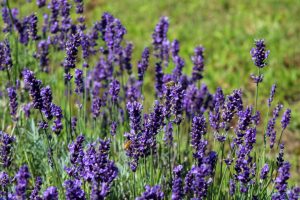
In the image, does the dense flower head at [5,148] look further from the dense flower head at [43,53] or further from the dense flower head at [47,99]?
the dense flower head at [43,53]

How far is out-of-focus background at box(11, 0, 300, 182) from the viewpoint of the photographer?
6.36 m

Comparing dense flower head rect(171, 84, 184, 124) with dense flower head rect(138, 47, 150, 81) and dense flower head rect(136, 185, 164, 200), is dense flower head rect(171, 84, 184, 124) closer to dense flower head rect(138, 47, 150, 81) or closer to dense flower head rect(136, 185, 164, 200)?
dense flower head rect(136, 185, 164, 200)

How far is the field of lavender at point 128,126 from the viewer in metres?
2.72

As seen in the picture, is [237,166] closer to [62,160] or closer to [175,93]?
[175,93]

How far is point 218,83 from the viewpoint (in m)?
6.62

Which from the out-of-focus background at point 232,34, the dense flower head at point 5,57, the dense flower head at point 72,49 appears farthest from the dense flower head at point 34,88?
the out-of-focus background at point 232,34

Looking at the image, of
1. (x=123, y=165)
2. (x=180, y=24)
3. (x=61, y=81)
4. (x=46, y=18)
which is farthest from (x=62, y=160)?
(x=180, y=24)

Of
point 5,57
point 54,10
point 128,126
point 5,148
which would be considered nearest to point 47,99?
point 5,148

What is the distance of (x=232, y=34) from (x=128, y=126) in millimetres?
3820

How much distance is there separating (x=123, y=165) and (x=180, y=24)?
4.64 meters

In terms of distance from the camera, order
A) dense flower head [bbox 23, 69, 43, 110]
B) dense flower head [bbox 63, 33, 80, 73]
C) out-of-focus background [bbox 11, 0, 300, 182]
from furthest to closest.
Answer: out-of-focus background [bbox 11, 0, 300, 182], dense flower head [bbox 63, 33, 80, 73], dense flower head [bbox 23, 69, 43, 110]

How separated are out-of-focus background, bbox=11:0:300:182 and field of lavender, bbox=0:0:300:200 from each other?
3 cm

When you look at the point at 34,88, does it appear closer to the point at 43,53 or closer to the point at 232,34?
the point at 43,53

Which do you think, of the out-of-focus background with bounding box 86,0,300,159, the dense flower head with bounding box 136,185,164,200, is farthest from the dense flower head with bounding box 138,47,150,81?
the out-of-focus background with bounding box 86,0,300,159
